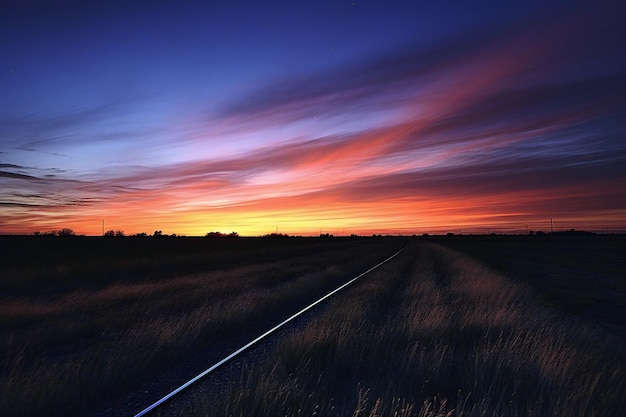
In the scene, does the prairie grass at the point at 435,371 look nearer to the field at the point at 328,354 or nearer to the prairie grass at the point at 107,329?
the field at the point at 328,354

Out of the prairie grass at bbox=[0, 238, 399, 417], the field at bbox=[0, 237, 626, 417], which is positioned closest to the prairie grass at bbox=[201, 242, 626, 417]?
the field at bbox=[0, 237, 626, 417]

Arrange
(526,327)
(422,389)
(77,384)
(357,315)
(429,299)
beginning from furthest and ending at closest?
(429,299) → (357,315) → (526,327) → (77,384) → (422,389)

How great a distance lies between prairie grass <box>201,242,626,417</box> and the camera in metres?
5.00

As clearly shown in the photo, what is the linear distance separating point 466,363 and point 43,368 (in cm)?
702

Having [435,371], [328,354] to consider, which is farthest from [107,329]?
[435,371]

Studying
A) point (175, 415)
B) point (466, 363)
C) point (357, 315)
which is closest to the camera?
point (175, 415)


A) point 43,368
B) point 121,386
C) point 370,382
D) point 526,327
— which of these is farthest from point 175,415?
point 526,327

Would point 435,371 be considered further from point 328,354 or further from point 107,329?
point 107,329

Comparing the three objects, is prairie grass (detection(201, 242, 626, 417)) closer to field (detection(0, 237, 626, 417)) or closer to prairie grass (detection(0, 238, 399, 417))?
field (detection(0, 237, 626, 417))

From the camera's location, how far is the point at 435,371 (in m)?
6.16

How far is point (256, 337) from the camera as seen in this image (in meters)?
9.36

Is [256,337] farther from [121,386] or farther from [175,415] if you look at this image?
[175,415]

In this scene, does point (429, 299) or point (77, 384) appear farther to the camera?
point (429, 299)

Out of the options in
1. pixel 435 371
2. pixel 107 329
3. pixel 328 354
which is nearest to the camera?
pixel 435 371
